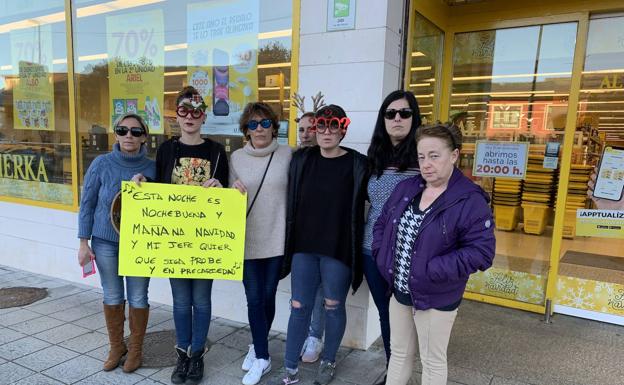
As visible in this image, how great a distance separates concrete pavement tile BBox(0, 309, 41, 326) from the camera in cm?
370

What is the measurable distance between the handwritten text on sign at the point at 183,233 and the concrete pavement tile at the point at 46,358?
104cm

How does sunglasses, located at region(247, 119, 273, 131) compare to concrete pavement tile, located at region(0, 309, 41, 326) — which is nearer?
sunglasses, located at region(247, 119, 273, 131)

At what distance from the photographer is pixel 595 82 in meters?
3.76

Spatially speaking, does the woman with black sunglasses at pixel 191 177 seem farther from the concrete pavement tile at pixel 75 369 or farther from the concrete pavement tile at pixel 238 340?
the concrete pavement tile at pixel 75 369

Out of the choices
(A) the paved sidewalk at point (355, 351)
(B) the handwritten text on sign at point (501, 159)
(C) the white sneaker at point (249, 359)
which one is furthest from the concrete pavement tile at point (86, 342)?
(B) the handwritten text on sign at point (501, 159)

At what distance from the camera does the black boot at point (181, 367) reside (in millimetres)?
2799

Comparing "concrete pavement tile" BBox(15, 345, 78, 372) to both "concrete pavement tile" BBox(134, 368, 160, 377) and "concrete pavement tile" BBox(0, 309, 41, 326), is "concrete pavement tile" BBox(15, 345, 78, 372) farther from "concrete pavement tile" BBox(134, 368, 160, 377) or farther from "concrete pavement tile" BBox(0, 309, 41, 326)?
"concrete pavement tile" BBox(0, 309, 41, 326)

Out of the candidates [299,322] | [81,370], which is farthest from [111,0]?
[299,322]

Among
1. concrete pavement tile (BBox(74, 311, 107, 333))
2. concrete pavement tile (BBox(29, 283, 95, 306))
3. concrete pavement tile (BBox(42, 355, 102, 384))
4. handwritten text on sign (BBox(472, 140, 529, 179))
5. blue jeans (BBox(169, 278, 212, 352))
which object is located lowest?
concrete pavement tile (BBox(29, 283, 95, 306))

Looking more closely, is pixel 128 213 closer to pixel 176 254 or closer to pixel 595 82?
pixel 176 254

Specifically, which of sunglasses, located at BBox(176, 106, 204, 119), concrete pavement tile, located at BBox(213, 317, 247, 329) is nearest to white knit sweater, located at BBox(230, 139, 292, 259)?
sunglasses, located at BBox(176, 106, 204, 119)

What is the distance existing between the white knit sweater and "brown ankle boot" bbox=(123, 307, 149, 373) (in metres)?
0.90

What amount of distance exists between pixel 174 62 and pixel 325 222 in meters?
2.59

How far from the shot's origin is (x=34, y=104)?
203 inches
